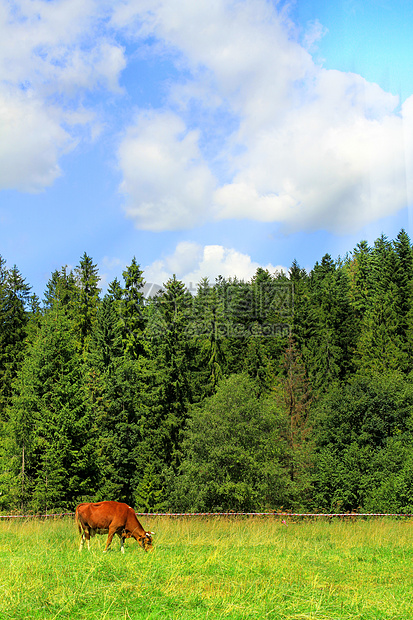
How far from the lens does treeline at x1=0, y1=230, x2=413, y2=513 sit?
104 ft

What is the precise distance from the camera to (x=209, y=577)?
7.86 metres

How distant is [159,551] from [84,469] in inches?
908

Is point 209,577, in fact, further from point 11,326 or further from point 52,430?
point 11,326

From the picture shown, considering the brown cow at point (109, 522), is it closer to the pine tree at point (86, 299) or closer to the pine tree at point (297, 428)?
the pine tree at point (297, 428)

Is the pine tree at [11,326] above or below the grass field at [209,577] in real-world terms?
above

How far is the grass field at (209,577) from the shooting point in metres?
6.28

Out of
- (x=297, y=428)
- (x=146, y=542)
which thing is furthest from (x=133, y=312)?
(x=146, y=542)

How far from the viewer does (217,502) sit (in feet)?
105

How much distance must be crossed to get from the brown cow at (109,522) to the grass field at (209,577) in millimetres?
302

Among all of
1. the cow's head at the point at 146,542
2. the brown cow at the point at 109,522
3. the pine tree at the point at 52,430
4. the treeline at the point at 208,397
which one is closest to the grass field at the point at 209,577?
the cow's head at the point at 146,542

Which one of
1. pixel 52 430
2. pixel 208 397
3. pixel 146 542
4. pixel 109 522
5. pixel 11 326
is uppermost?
pixel 11 326

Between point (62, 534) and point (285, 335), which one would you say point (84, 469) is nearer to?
point (62, 534)

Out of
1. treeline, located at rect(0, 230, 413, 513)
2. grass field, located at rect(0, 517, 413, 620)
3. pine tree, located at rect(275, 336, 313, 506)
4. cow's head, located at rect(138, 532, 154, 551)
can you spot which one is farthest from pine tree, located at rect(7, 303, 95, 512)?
cow's head, located at rect(138, 532, 154, 551)

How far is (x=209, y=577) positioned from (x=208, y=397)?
115 ft
